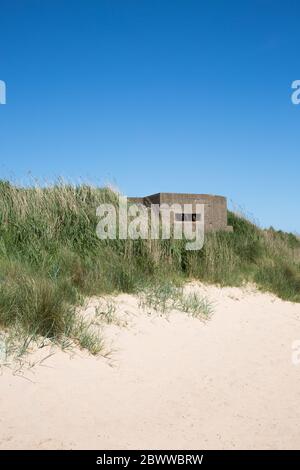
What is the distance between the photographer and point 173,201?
12.6m

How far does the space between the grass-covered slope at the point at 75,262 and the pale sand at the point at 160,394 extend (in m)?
0.53

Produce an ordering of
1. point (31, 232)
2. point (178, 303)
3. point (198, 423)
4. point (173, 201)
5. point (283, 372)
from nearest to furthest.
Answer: point (198, 423)
point (283, 372)
point (178, 303)
point (31, 232)
point (173, 201)

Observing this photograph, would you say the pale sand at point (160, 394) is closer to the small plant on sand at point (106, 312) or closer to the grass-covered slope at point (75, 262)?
the small plant on sand at point (106, 312)

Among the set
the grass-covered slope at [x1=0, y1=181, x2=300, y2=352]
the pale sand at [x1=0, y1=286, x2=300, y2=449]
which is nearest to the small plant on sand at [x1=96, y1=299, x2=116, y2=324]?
the pale sand at [x1=0, y1=286, x2=300, y2=449]

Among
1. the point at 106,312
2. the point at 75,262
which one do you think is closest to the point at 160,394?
the point at 106,312

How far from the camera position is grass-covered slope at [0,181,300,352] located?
448cm

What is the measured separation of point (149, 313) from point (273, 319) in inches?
92.4

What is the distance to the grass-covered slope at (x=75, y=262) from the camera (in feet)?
14.7

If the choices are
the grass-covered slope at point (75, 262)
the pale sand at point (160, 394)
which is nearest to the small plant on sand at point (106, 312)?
the pale sand at point (160, 394)

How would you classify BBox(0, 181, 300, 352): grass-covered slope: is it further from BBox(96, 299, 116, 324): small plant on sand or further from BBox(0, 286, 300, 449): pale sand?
BBox(0, 286, 300, 449): pale sand

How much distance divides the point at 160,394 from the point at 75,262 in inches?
125

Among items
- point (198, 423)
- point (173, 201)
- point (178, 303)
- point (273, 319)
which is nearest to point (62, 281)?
point (178, 303)

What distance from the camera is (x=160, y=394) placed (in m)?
3.90
